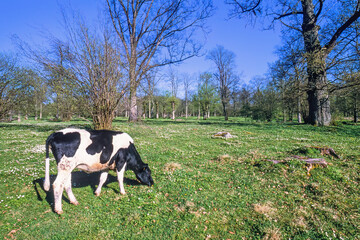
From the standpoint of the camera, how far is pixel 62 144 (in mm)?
4934

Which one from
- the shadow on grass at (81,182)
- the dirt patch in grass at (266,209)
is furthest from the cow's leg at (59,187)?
the dirt patch in grass at (266,209)

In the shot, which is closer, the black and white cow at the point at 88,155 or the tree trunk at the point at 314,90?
the black and white cow at the point at 88,155

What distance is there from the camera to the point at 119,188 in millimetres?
6531

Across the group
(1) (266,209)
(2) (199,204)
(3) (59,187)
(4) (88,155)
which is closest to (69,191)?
(3) (59,187)

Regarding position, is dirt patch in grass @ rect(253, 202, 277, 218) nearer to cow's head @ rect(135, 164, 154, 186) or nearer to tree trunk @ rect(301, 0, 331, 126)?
cow's head @ rect(135, 164, 154, 186)

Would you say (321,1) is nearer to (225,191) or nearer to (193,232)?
(225,191)

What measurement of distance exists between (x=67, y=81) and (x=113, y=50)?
12.2 feet

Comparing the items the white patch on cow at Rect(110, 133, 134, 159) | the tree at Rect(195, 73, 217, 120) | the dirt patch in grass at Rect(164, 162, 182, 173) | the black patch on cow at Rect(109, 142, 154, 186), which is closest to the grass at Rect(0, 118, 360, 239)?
the dirt patch in grass at Rect(164, 162, 182, 173)

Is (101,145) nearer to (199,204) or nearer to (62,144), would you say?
(62,144)

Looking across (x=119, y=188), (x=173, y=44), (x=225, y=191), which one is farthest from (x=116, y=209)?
(x=173, y=44)

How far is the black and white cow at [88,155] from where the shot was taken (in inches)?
193

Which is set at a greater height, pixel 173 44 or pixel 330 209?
pixel 173 44

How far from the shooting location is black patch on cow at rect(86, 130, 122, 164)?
541cm

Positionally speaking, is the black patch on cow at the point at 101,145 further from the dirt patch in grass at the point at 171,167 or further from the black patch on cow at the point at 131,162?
the dirt patch in grass at the point at 171,167
